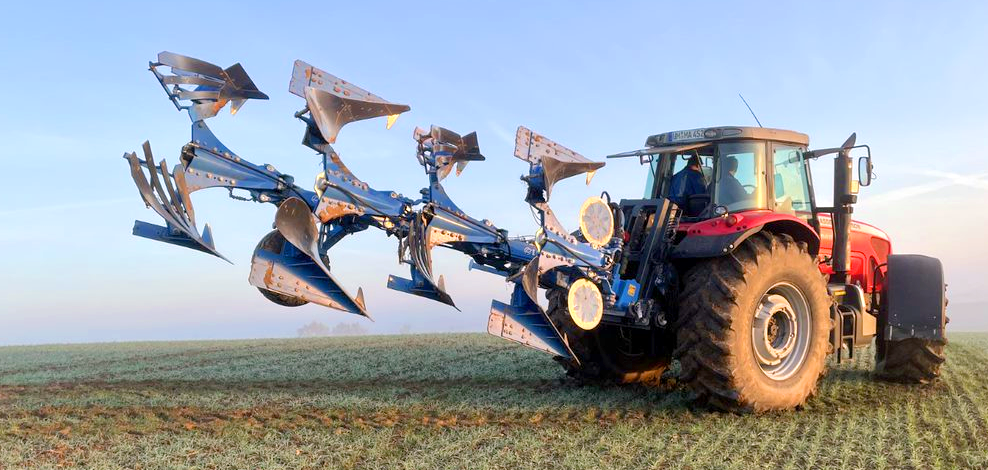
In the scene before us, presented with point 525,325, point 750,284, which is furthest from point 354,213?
point 750,284

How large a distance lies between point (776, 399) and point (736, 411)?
409mm

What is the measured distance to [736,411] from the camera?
630 centimetres

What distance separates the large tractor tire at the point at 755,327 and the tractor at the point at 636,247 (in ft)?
0.05

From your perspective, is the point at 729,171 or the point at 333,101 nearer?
the point at 333,101

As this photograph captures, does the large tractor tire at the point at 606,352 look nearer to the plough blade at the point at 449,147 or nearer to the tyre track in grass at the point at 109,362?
the plough blade at the point at 449,147

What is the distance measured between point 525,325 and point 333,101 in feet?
7.99

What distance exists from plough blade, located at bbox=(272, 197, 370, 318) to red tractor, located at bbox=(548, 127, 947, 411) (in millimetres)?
1881

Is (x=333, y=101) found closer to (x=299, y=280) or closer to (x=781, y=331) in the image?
(x=299, y=280)

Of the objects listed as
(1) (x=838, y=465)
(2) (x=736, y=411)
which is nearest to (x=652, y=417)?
A: (2) (x=736, y=411)

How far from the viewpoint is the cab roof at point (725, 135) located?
730cm

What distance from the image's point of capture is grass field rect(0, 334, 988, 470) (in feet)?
16.0

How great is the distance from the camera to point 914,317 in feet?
26.5

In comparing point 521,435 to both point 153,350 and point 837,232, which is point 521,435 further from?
point 153,350

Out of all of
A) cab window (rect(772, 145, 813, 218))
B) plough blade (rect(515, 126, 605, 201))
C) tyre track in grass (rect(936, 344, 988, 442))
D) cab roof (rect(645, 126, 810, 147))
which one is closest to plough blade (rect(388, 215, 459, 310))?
plough blade (rect(515, 126, 605, 201))
